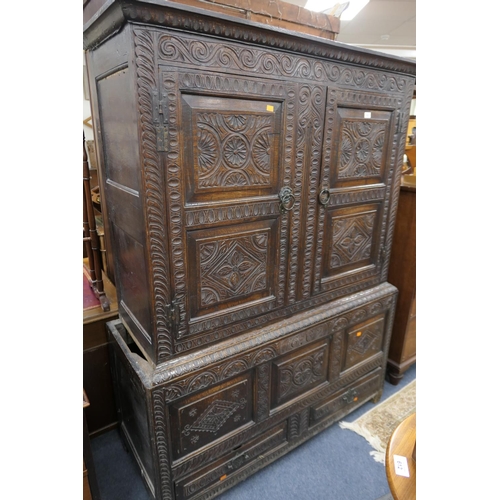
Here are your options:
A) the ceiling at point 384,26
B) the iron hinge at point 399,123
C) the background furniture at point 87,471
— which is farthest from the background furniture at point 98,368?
the ceiling at point 384,26

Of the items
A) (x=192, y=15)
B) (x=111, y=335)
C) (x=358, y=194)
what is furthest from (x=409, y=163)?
(x=111, y=335)

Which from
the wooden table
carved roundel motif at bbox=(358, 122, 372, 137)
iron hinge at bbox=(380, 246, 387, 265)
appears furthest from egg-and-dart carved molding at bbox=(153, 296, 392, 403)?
carved roundel motif at bbox=(358, 122, 372, 137)

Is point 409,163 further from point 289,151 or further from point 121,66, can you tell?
point 121,66

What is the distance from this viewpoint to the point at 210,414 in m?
1.37

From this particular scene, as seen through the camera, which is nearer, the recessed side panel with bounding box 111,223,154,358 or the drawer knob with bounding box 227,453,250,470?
the recessed side panel with bounding box 111,223,154,358

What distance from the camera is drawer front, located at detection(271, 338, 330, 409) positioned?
154 cm

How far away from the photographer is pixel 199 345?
1.28m

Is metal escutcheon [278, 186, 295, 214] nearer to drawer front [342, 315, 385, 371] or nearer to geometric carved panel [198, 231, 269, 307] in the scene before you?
geometric carved panel [198, 231, 269, 307]

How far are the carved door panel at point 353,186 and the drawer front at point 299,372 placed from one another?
1.00ft

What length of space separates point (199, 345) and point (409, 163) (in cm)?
211

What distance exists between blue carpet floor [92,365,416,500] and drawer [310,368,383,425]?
135 mm

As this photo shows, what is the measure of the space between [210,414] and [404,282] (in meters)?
1.41

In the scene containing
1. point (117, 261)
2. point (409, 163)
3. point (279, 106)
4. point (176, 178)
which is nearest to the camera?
point (176, 178)

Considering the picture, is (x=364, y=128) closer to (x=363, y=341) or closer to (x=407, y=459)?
(x=363, y=341)
